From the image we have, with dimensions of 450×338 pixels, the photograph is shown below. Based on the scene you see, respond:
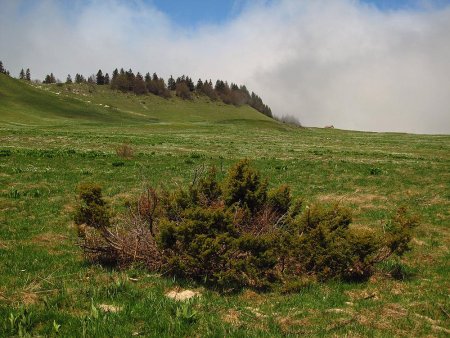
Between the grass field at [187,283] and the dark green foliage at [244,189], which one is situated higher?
the dark green foliage at [244,189]

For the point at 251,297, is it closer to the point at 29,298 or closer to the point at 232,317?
the point at 232,317

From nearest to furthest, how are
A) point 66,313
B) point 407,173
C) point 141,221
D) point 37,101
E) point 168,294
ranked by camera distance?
point 66,313 < point 168,294 < point 141,221 < point 407,173 < point 37,101

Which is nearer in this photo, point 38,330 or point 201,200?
point 38,330

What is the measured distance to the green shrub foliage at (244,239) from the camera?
9.71 m

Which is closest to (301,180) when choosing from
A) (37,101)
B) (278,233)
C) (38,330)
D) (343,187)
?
(343,187)

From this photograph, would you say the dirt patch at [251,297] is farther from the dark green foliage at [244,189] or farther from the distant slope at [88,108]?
the distant slope at [88,108]

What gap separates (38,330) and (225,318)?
119 inches

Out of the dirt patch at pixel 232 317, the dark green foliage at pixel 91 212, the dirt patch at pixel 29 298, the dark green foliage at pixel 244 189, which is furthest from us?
the dark green foliage at pixel 244 189

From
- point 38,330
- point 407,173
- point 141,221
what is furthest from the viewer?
point 407,173

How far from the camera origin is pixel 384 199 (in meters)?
20.4

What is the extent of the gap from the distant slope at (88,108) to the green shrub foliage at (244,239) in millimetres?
77717

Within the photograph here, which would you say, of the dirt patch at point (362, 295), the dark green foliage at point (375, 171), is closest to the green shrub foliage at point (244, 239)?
the dirt patch at point (362, 295)

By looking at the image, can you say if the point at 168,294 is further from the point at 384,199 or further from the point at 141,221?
the point at 384,199

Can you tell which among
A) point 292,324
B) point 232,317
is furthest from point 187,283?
point 292,324
